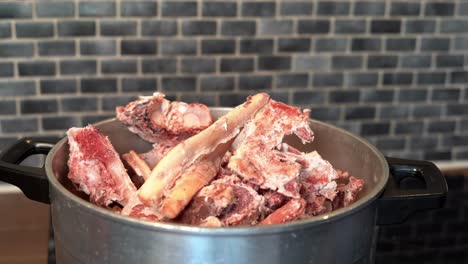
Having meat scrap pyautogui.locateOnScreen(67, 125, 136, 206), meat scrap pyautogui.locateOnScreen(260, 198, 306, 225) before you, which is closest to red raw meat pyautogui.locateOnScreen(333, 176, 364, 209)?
meat scrap pyautogui.locateOnScreen(260, 198, 306, 225)

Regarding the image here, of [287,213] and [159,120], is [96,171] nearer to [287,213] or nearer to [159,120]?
[159,120]

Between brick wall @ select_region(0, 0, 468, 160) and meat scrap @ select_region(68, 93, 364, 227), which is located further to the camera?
brick wall @ select_region(0, 0, 468, 160)

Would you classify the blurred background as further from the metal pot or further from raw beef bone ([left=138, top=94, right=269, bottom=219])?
raw beef bone ([left=138, top=94, right=269, bottom=219])

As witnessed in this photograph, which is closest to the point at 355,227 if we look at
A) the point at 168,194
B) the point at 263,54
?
the point at 168,194

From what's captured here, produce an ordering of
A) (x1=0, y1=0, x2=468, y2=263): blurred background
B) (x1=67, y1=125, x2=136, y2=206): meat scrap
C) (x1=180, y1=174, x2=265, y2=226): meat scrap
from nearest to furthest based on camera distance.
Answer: (x1=180, y1=174, x2=265, y2=226): meat scrap
(x1=67, y1=125, x2=136, y2=206): meat scrap
(x1=0, y1=0, x2=468, y2=263): blurred background

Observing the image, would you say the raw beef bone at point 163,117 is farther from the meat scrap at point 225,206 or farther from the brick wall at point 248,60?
the brick wall at point 248,60

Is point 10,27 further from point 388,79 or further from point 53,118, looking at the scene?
point 388,79
